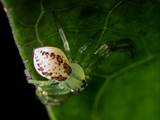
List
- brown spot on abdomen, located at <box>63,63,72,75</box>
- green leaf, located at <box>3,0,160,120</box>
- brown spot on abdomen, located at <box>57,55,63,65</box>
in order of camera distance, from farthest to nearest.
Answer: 1. brown spot on abdomen, located at <box>63,63,72,75</box>
2. brown spot on abdomen, located at <box>57,55,63,65</box>
3. green leaf, located at <box>3,0,160,120</box>

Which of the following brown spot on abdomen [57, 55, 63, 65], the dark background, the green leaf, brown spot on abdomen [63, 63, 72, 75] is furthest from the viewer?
the dark background

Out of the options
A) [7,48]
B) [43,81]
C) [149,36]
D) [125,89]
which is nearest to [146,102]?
[125,89]

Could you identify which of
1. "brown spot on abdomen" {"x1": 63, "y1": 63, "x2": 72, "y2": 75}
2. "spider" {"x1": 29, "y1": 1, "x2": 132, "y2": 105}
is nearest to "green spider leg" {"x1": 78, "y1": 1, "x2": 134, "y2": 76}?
"spider" {"x1": 29, "y1": 1, "x2": 132, "y2": 105}

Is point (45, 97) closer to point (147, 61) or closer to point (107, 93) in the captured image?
point (107, 93)

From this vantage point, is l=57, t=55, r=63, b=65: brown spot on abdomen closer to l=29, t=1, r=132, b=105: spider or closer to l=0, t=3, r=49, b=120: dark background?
l=29, t=1, r=132, b=105: spider

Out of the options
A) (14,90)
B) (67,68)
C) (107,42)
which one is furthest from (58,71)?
(14,90)

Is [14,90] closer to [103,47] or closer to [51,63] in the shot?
[51,63]
